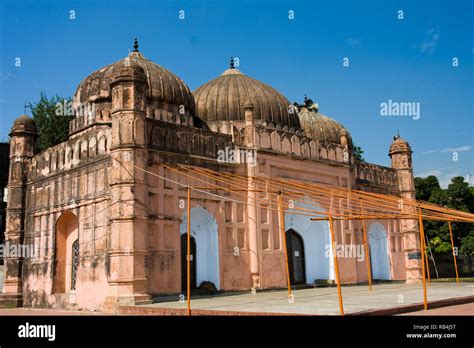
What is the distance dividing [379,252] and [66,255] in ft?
47.3

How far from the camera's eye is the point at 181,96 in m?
20.8

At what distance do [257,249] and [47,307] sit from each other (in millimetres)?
7462

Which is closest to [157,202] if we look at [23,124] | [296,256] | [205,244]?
[205,244]

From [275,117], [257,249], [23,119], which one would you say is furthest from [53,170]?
[275,117]

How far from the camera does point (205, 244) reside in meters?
17.9

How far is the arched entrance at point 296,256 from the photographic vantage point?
68.8 ft

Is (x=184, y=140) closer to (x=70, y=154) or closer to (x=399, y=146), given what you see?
(x=70, y=154)

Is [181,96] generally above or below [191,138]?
above

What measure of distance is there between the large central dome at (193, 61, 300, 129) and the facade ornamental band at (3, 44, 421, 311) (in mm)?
57

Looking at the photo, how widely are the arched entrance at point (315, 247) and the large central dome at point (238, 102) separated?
4.78 meters

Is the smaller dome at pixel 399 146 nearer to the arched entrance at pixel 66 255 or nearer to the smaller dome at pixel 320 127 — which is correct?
the smaller dome at pixel 320 127

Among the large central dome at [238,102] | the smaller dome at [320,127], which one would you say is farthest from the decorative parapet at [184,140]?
the smaller dome at [320,127]

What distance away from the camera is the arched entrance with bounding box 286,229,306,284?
68.8ft
